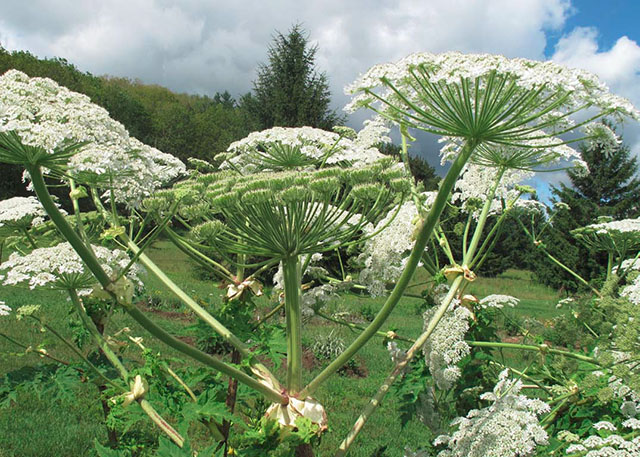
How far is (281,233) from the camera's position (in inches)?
81.2

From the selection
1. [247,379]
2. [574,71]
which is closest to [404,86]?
[574,71]

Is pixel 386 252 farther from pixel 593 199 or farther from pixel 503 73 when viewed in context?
pixel 593 199

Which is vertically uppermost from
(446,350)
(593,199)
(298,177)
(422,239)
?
(593,199)

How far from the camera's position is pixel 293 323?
222 cm

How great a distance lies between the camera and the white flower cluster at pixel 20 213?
3.46 meters

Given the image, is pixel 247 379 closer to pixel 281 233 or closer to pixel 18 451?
pixel 281 233

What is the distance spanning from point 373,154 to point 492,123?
1.17m

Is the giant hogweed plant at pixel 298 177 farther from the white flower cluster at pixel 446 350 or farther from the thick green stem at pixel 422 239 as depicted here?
the white flower cluster at pixel 446 350

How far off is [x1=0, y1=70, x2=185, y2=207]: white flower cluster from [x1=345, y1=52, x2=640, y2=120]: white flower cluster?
120 cm

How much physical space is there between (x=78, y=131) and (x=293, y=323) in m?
1.31

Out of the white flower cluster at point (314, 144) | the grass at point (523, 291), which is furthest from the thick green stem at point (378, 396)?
the grass at point (523, 291)

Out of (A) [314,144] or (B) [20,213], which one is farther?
(B) [20,213]

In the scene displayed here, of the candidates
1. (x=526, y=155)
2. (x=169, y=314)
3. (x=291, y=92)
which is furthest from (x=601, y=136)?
(x=291, y=92)

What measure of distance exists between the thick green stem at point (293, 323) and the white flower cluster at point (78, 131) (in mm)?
936
